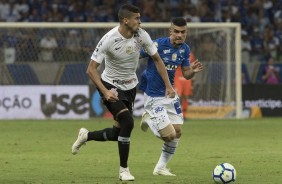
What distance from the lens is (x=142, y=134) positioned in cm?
1895

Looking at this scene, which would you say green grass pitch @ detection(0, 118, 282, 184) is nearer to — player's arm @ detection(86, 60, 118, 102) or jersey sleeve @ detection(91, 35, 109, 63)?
player's arm @ detection(86, 60, 118, 102)

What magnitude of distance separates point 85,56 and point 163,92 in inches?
503

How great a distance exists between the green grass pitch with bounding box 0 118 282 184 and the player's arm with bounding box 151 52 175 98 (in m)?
1.09

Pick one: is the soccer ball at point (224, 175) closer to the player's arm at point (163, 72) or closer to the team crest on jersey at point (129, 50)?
the player's arm at point (163, 72)

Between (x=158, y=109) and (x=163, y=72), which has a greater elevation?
(x=163, y=72)

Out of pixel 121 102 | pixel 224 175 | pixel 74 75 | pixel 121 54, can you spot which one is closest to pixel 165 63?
pixel 121 54

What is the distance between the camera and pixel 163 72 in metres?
10.4

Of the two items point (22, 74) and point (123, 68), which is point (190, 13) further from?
point (123, 68)

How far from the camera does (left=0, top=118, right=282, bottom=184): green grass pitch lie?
10.3 metres

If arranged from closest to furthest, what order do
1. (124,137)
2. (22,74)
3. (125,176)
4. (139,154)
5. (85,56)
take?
(125,176) < (124,137) < (139,154) < (22,74) < (85,56)

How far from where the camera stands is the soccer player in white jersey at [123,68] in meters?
10.0

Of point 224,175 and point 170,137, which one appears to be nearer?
point 224,175

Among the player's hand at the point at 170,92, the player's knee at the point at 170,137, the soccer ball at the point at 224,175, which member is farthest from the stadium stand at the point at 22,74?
the soccer ball at the point at 224,175

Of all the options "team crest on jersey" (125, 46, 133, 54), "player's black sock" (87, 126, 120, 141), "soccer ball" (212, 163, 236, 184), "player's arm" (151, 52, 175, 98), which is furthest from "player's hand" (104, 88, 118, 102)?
"soccer ball" (212, 163, 236, 184)
